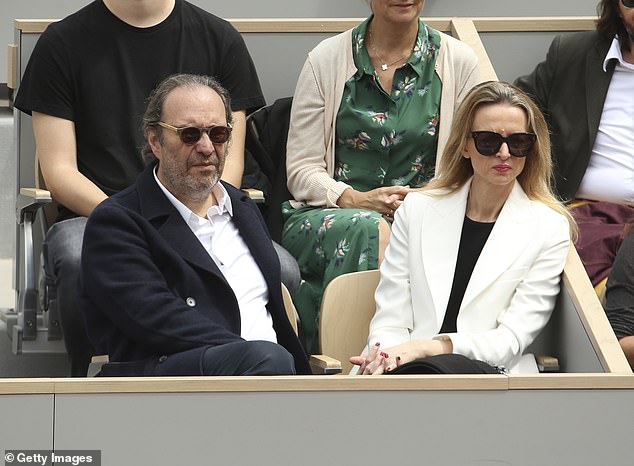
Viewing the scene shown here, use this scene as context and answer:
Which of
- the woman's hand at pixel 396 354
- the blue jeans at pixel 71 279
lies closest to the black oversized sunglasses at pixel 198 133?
the blue jeans at pixel 71 279

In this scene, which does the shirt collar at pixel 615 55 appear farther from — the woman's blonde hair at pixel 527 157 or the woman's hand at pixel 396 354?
the woman's hand at pixel 396 354

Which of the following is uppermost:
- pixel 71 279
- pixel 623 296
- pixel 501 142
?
pixel 501 142

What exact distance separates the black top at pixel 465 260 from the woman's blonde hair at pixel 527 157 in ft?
0.44

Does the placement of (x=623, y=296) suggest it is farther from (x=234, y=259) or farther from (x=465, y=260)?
(x=234, y=259)

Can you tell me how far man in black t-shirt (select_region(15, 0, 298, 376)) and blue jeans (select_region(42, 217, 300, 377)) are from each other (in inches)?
6.3

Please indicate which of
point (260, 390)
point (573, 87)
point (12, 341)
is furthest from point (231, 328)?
point (573, 87)

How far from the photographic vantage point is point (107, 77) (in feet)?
13.6

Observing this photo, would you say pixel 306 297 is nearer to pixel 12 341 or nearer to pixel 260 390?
pixel 12 341

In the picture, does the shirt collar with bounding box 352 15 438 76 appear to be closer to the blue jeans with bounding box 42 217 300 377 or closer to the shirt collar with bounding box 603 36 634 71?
the shirt collar with bounding box 603 36 634 71

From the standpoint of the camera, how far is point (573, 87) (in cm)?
434

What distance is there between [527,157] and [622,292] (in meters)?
0.42

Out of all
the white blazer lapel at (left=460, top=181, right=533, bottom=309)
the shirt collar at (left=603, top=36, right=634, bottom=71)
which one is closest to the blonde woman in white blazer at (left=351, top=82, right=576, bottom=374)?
the white blazer lapel at (left=460, top=181, right=533, bottom=309)

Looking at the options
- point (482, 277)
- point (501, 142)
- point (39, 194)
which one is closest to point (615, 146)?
point (501, 142)

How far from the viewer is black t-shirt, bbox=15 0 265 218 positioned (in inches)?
163
